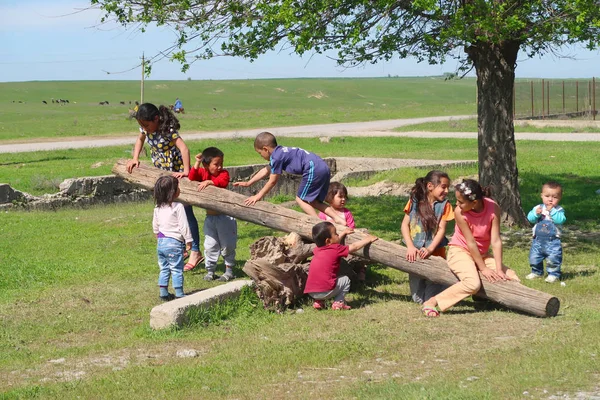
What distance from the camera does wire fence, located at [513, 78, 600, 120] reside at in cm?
4016

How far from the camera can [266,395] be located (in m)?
5.63

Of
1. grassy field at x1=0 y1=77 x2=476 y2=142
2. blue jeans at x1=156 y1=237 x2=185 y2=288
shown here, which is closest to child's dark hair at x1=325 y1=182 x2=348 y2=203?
blue jeans at x1=156 y1=237 x2=185 y2=288

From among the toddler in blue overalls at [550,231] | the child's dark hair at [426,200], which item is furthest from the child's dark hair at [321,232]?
the toddler in blue overalls at [550,231]

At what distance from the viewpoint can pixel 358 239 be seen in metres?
8.41

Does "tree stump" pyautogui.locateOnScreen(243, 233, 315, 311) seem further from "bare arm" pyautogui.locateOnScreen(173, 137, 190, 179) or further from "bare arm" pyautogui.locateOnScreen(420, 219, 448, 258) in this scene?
"bare arm" pyautogui.locateOnScreen(173, 137, 190, 179)

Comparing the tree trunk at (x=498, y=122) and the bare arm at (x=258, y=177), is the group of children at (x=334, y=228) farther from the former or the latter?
the tree trunk at (x=498, y=122)

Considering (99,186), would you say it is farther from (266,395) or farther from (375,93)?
(375,93)

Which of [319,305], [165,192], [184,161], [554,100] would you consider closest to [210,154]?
[184,161]

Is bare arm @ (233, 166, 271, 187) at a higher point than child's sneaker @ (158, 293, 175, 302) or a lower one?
higher

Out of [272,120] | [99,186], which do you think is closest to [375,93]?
[272,120]

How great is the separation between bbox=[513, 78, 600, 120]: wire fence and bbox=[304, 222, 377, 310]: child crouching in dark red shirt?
32.3 metres

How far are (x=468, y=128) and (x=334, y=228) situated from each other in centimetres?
3034

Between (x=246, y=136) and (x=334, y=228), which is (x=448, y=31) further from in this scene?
(x=246, y=136)

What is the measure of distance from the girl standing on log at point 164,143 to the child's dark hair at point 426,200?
2568 mm
